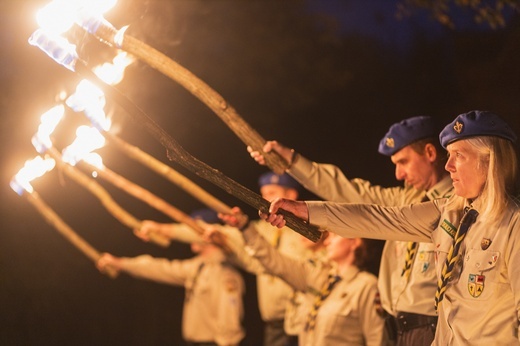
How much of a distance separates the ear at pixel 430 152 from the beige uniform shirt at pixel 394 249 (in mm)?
199

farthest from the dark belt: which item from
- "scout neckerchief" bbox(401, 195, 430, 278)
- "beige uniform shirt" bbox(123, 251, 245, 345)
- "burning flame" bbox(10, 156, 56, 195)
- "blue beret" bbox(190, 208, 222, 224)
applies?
"blue beret" bbox(190, 208, 222, 224)

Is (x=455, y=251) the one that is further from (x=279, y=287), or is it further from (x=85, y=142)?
(x=279, y=287)

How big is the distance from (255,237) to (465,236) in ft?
10.8

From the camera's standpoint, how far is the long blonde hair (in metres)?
4.05

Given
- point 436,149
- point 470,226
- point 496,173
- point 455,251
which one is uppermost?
point 436,149

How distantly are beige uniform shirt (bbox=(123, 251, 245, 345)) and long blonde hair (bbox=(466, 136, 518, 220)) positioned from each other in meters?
5.86

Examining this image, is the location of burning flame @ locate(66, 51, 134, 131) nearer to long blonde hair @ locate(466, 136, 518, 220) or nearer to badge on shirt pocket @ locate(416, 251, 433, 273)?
badge on shirt pocket @ locate(416, 251, 433, 273)

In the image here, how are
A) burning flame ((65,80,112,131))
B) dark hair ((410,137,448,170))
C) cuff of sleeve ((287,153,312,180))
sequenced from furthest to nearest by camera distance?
burning flame ((65,80,112,131)) → cuff of sleeve ((287,153,312,180)) → dark hair ((410,137,448,170))

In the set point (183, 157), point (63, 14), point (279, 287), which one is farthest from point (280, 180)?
point (183, 157)

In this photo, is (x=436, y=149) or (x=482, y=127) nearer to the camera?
(x=482, y=127)

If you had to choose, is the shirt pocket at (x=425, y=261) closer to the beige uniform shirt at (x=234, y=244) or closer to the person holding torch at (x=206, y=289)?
the beige uniform shirt at (x=234, y=244)

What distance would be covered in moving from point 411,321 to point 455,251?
46.9 inches

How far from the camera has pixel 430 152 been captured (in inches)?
226

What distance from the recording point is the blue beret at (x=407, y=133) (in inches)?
227
